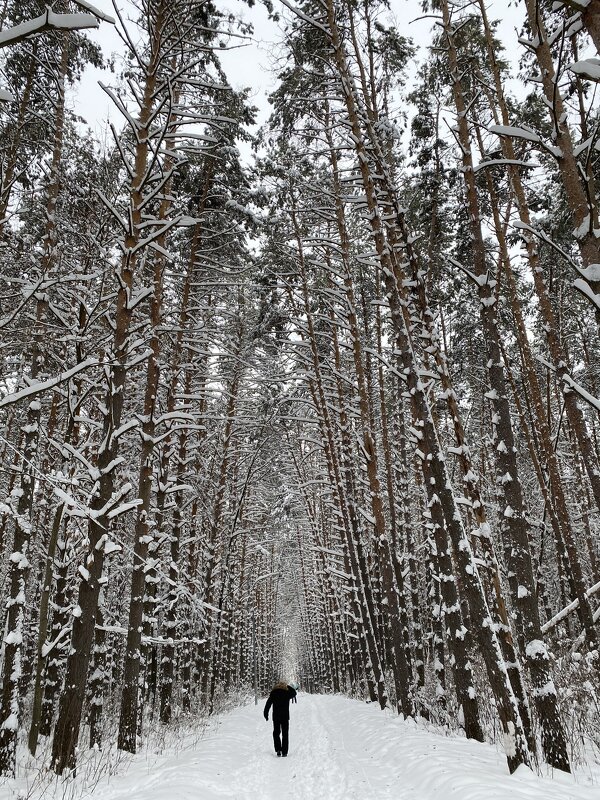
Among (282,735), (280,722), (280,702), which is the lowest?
(282,735)

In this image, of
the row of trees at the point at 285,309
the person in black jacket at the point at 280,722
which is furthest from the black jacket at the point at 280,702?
the row of trees at the point at 285,309

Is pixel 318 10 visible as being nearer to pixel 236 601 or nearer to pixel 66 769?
pixel 66 769

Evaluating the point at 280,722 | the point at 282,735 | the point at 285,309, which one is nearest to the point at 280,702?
the point at 280,722

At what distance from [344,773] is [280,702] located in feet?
10.4

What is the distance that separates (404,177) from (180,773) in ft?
41.0

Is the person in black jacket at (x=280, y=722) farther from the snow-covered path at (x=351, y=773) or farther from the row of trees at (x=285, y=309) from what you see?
the row of trees at (x=285, y=309)

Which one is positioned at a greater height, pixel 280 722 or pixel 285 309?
pixel 285 309

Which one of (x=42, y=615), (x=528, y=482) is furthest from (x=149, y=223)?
(x=528, y=482)

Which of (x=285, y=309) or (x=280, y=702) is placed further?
(x=285, y=309)

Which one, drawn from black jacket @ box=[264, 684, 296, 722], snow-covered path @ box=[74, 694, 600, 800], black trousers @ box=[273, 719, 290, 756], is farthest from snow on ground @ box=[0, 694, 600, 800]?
black jacket @ box=[264, 684, 296, 722]

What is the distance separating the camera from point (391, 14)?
10.3 metres

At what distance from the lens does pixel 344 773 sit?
703cm

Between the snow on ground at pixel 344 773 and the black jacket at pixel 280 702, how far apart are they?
667 millimetres

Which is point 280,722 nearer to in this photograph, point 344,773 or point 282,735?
point 282,735
